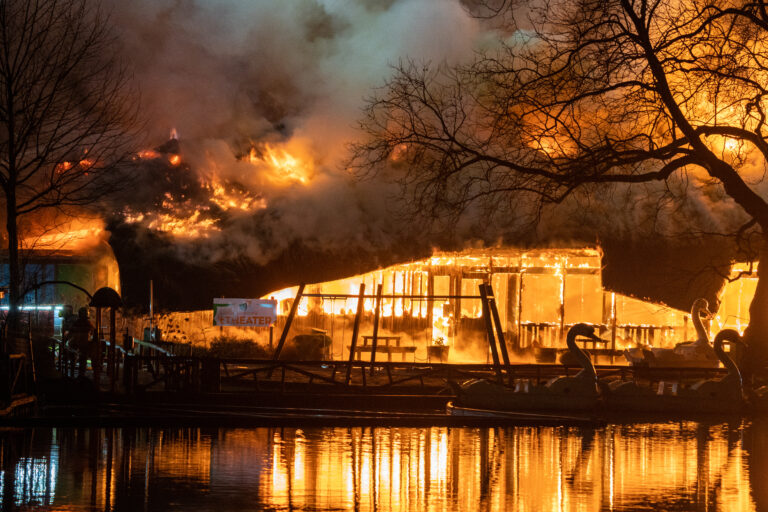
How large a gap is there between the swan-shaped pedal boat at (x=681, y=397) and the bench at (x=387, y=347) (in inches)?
368

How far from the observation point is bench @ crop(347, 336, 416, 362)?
29.2 m

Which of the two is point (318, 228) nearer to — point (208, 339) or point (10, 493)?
point (208, 339)

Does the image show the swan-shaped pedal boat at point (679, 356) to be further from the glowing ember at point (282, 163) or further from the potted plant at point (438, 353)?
the glowing ember at point (282, 163)

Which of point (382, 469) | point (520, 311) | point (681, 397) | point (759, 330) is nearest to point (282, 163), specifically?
point (520, 311)

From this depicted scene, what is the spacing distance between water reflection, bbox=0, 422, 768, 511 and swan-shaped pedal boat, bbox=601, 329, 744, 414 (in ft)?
9.24

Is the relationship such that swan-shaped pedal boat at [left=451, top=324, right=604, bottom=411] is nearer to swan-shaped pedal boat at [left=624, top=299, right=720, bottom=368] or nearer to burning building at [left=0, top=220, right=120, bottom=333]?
swan-shaped pedal boat at [left=624, top=299, right=720, bottom=368]

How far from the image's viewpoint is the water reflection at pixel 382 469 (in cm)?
1107

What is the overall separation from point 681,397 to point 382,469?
366 inches

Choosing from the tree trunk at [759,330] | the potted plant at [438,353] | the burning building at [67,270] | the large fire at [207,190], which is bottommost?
the potted plant at [438,353]

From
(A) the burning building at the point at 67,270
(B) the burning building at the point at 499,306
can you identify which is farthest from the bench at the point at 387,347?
(A) the burning building at the point at 67,270

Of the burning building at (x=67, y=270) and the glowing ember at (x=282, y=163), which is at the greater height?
the glowing ember at (x=282, y=163)

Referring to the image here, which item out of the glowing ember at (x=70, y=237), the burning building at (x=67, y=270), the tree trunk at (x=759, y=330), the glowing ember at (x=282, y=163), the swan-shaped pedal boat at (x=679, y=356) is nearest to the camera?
the tree trunk at (x=759, y=330)

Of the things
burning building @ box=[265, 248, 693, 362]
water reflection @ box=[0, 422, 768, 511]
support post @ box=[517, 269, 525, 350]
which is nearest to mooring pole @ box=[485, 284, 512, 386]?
water reflection @ box=[0, 422, 768, 511]

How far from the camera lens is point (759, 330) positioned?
81.3 ft
